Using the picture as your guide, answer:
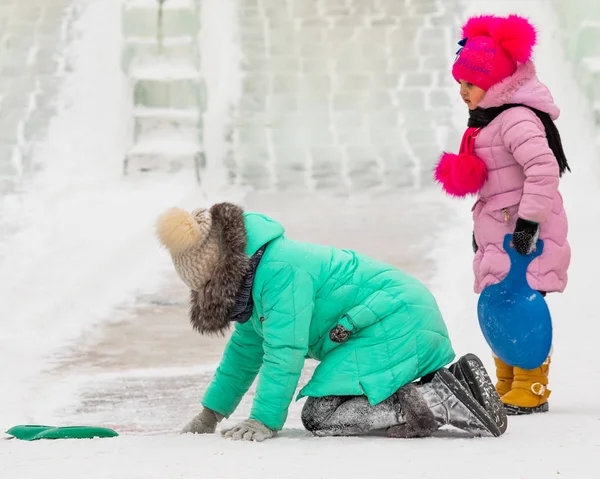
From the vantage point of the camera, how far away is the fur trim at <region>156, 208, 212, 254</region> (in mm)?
3283

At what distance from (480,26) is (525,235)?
79 cm

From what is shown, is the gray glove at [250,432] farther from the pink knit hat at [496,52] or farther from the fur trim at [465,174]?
the pink knit hat at [496,52]

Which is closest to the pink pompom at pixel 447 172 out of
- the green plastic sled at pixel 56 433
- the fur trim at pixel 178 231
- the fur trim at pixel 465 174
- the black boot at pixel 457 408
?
the fur trim at pixel 465 174

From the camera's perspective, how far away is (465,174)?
4062 mm

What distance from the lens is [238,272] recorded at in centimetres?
333

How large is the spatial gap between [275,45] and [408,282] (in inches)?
249

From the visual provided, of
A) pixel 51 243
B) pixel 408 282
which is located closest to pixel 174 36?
pixel 51 243

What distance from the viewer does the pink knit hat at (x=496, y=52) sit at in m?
4.08

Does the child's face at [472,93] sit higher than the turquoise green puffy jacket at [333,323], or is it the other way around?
the child's face at [472,93]

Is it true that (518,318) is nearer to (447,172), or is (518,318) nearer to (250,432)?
(447,172)

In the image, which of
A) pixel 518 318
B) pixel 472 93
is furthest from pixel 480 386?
pixel 472 93

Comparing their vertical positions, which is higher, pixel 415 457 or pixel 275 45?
pixel 275 45

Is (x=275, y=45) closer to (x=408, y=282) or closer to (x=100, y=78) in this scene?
(x=100, y=78)

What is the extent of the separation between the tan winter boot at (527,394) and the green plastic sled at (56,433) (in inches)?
52.7
